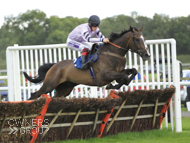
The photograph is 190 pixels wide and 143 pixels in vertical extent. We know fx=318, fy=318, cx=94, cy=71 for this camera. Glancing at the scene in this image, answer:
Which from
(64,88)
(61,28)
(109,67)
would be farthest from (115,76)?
(61,28)

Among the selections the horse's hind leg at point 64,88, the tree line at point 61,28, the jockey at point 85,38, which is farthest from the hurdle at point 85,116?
the tree line at point 61,28

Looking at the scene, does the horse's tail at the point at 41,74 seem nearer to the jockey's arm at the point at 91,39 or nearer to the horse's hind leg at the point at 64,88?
the horse's hind leg at the point at 64,88

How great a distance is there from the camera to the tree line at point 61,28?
47375 millimetres

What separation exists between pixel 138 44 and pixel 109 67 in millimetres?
638

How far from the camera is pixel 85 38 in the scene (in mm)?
5699

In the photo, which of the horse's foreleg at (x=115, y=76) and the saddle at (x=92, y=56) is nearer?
the horse's foreleg at (x=115, y=76)

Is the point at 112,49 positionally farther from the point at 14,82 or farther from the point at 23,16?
the point at 23,16

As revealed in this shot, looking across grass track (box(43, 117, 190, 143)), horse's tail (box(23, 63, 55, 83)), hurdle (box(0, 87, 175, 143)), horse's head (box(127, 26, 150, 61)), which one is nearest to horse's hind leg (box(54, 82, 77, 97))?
horse's tail (box(23, 63, 55, 83))

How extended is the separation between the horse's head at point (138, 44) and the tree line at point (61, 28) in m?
40.0

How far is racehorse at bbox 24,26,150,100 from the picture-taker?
5383 mm

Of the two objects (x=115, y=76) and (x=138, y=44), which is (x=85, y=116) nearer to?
(x=115, y=76)

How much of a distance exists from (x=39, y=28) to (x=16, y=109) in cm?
5338

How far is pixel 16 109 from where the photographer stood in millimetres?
3682

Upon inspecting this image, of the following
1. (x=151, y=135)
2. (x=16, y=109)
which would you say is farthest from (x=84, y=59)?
(x=16, y=109)
